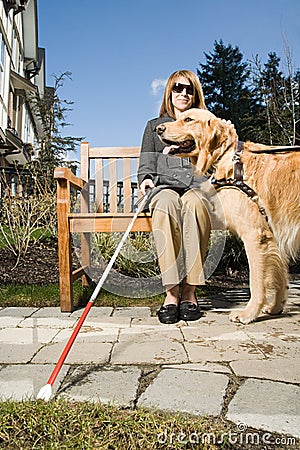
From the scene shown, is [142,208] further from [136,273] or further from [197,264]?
[136,273]

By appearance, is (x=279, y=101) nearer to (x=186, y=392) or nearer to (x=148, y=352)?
(x=148, y=352)

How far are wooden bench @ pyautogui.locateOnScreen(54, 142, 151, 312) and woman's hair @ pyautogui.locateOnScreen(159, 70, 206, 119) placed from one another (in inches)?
23.0

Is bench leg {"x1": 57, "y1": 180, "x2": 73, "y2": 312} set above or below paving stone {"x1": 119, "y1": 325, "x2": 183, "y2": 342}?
above

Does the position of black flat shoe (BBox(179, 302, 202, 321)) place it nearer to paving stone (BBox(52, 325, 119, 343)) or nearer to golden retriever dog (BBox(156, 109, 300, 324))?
golden retriever dog (BBox(156, 109, 300, 324))

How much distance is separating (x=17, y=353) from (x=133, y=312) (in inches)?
41.5

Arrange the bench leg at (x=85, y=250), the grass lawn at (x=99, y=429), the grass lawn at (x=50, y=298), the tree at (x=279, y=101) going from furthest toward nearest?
the tree at (x=279, y=101), the bench leg at (x=85, y=250), the grass lawn at (x=50, y=298), the grass lawn at (x=99, y=429)

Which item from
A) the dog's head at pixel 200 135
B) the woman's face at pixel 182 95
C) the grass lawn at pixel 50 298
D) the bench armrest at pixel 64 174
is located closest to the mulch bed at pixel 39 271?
the grass lawn at pixel 50 298

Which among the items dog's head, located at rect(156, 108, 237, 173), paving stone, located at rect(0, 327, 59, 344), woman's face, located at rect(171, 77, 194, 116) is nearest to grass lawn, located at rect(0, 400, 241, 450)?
paving stone, located at rect(0, 327, 59, 344)

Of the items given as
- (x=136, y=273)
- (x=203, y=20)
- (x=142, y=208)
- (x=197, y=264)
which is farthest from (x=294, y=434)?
(x=203, y=20)

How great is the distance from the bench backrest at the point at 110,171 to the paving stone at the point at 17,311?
3.47ft

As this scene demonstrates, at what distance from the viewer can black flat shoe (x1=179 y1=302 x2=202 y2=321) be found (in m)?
2.73

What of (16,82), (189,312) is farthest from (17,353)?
(16,82)

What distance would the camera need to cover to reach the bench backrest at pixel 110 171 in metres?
3.73

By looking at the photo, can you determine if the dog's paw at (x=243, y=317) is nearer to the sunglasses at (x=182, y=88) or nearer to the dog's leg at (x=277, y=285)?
the dog's leg at (x=277, y=285)
